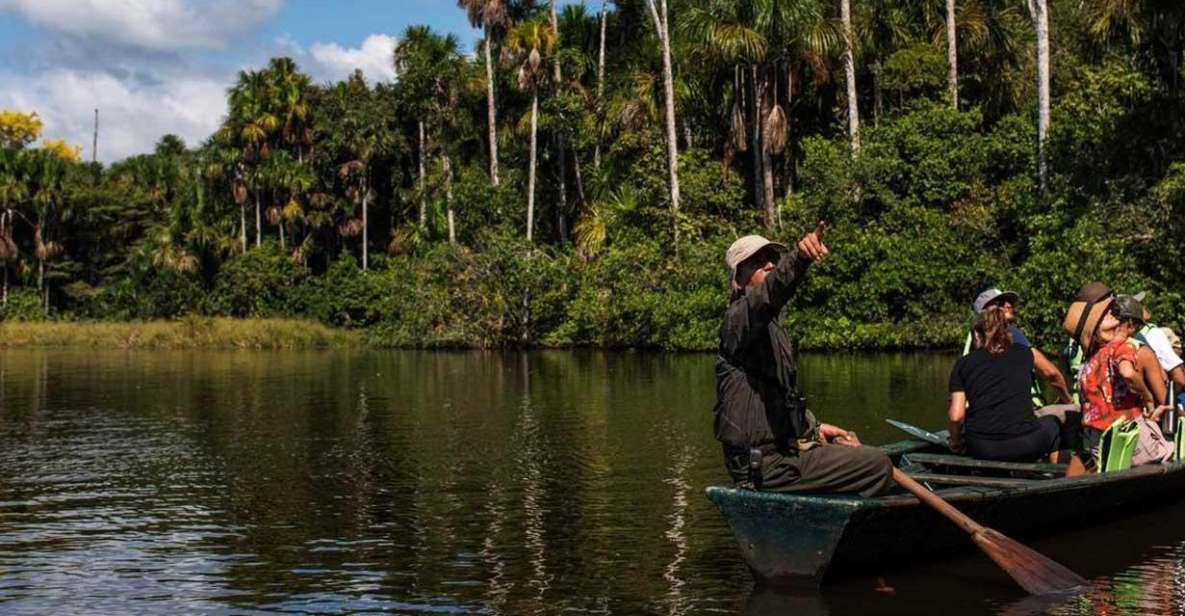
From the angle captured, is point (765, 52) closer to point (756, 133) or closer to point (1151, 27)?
point (756, 133)

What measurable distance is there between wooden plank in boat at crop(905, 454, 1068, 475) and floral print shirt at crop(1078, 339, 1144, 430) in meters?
0.49

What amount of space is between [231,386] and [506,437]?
12232 mm

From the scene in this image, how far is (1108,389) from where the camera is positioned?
9969mm

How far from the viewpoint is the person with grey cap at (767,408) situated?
285 inches

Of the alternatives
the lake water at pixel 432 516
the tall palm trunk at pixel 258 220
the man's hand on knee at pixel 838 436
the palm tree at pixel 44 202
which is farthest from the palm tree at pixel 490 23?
the man's hand on knee at pixel 838 436

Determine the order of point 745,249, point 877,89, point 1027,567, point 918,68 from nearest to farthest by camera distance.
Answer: point 745,249
point 1027,567
point 918,68
point 877,89

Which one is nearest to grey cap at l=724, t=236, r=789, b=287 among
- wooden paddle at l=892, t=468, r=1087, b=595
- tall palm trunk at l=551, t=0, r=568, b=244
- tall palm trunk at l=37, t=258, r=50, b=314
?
wooden paddle at l=892, t=468, r=1087, b=595

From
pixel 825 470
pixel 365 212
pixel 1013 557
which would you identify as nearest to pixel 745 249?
pixel 825 470

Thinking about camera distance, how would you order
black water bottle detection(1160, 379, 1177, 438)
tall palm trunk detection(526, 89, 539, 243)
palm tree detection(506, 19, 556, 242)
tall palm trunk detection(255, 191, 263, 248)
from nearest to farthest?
black water bottle detection(1160, 379, 1177, 438) → palm tree detection(506, 19, 556, 242) → tall palm trunk detection(526, 89, 539, 243) → tall palm trunk detection(255, 191, 263, 248)

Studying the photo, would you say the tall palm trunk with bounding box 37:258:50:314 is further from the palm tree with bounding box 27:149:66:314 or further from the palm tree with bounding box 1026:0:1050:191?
the palm tree with bounding box 1026:0:1050:191

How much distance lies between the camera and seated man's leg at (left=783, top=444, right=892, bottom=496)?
7812 millimetres

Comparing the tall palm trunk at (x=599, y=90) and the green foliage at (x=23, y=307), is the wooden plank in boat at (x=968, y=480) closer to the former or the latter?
the tall palm trunk at (x=599, y=90)

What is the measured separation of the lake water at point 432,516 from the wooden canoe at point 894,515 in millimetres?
166

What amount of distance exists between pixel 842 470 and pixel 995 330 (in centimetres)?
221
